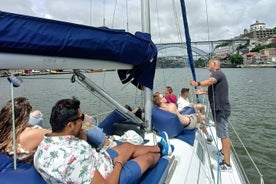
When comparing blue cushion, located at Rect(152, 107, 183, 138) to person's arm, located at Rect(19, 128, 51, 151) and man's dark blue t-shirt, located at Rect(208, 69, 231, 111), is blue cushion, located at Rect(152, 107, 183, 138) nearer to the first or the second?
man's dark blue t-shirt, located at Rect(208, 69, 231, 111)

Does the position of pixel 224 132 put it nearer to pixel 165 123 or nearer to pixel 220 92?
pixel 220 92

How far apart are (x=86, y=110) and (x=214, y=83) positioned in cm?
697

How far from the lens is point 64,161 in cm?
154

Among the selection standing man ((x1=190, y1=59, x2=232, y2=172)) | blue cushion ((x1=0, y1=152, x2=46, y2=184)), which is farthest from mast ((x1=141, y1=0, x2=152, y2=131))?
blue cushion ((x1=0, y1=152, x2=46, y2=184))

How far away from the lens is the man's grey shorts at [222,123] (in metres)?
3.56

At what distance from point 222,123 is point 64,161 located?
2511 millimetres

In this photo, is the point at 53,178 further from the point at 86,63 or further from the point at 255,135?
the point at 255,135

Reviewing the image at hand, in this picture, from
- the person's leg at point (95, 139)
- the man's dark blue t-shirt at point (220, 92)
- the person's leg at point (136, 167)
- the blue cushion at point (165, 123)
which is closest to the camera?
the person's leg at point (136, 167)

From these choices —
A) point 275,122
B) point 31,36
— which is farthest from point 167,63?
point 275,122

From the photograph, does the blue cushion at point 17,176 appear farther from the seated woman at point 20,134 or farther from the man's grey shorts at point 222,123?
the man's grey shorts at point 222,123

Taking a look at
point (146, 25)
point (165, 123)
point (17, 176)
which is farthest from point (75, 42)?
point (165, 123)

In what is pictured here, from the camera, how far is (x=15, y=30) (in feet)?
4.96

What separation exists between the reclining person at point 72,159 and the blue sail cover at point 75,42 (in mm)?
342

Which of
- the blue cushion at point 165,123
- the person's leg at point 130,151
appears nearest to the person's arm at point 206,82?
the blue cushion at point 165,123
